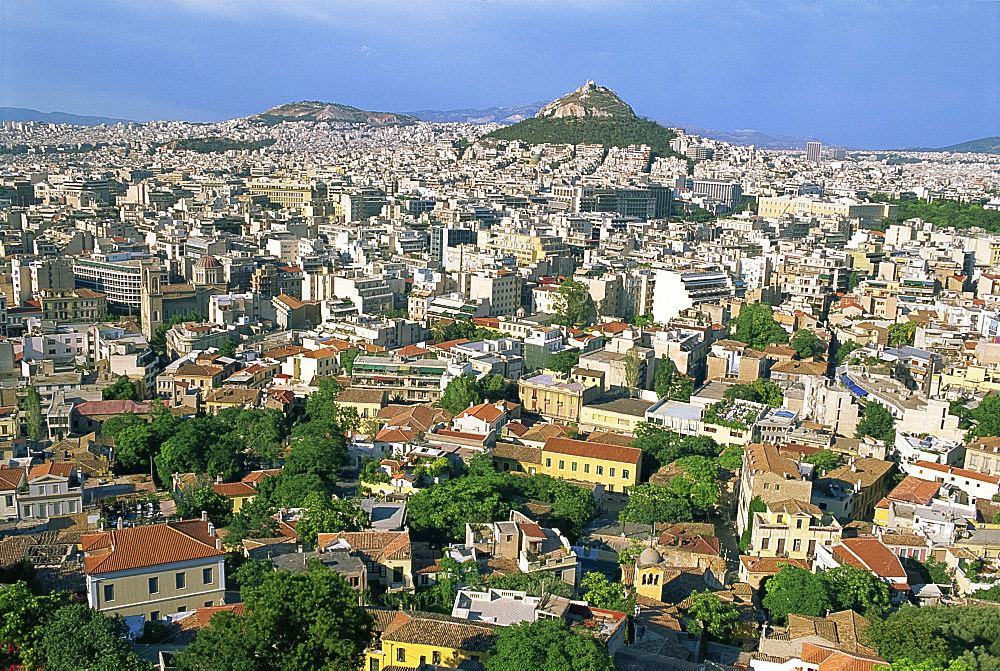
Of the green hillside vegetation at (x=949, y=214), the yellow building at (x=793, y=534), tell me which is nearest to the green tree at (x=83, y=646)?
the yellow building at (x=793, y=534)

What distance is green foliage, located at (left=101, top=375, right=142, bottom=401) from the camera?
19.0m

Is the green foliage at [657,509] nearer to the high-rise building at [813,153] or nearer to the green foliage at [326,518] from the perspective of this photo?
the green foliage at [326,518]

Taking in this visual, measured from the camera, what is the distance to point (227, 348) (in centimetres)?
2184

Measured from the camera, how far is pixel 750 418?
1747cm

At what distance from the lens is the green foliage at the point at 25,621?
313 inches

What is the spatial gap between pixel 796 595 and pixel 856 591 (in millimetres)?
745

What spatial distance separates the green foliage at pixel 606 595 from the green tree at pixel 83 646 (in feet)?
14.0

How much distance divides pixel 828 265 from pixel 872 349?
918 cm

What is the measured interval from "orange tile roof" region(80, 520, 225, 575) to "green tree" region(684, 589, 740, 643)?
194 inches

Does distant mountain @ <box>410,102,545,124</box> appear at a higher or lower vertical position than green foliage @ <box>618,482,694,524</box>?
higher

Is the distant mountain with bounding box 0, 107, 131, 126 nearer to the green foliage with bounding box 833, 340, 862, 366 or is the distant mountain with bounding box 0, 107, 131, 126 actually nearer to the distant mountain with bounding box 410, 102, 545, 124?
→ the distant mountain with bounding box 410, 102, 545, 124

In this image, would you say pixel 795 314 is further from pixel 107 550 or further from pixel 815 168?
pixel 815 168

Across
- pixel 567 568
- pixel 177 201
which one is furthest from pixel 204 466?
pixel 177 201

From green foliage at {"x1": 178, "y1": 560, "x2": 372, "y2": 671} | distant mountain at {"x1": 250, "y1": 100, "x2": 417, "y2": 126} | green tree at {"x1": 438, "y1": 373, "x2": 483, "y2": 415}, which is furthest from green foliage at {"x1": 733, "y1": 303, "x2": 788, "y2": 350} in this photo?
distant mountain at {"x1": 250, "y1": 100, "x2": 417, "y2": 126}
